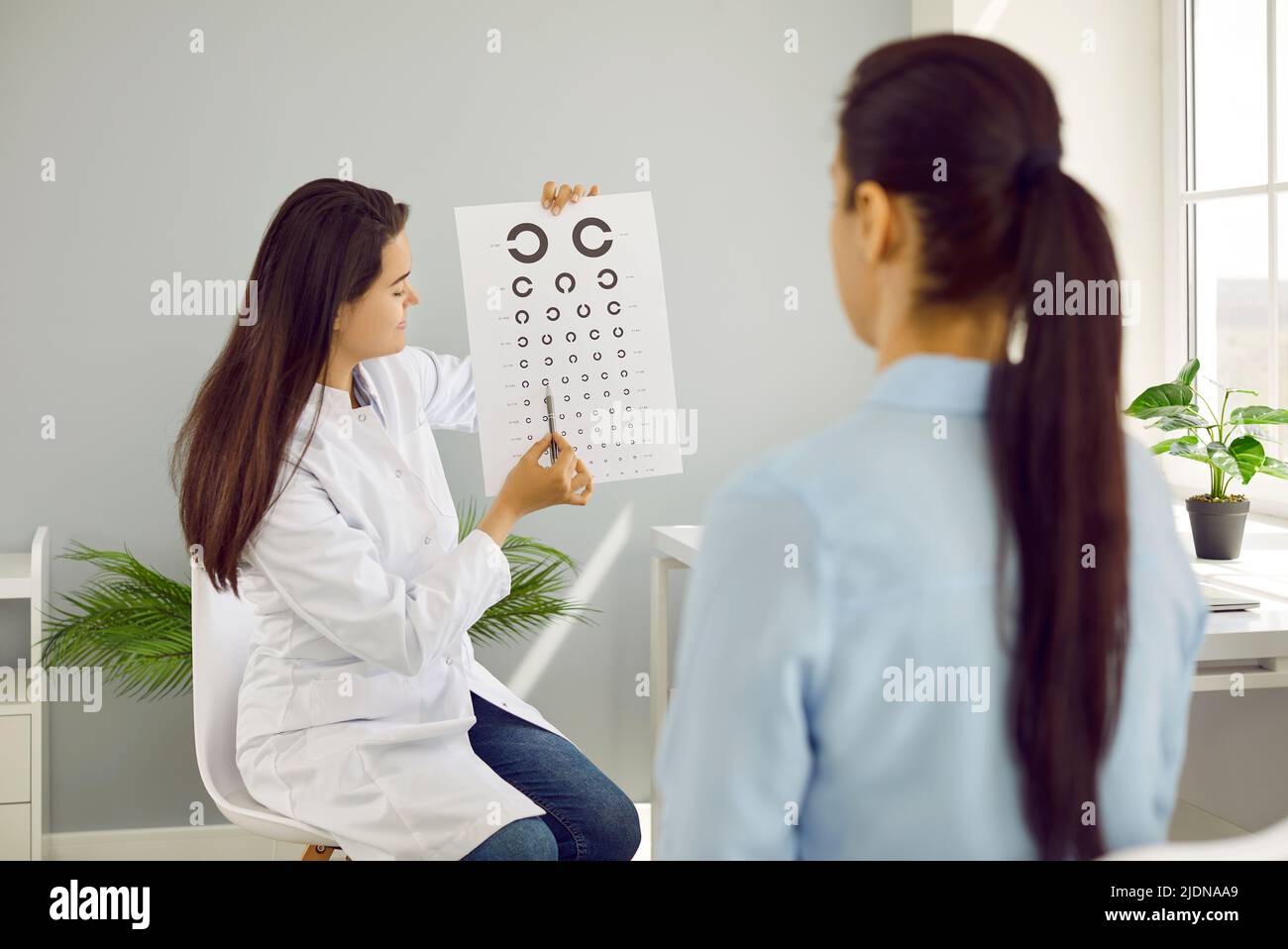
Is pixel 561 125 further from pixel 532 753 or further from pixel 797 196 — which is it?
pixel 532 753

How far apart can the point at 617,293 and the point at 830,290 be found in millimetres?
1175

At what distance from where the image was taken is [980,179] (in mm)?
637

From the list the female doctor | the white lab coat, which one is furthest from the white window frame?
the white lab coat

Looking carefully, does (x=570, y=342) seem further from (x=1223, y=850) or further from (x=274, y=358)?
(x=1223, y=850)

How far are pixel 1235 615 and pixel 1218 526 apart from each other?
0.28 meters

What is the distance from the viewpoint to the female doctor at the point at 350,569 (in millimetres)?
1333

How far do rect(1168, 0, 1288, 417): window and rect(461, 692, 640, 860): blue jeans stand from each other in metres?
1.38

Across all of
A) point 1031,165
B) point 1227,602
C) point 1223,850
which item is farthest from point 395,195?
point 1223,850

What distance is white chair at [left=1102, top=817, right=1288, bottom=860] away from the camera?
615 millimetres

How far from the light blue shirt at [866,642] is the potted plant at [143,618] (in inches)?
59.9

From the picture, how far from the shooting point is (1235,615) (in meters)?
1.53

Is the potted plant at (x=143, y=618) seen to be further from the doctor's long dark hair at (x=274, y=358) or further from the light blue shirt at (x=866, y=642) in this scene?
the light blue shirt at (x=866, y=642)
